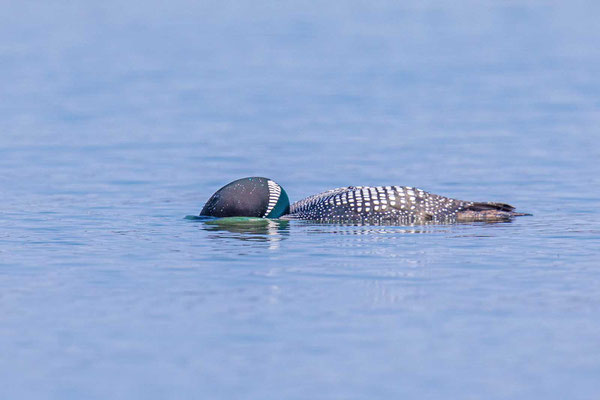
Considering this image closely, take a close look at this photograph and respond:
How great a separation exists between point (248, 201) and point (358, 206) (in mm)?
1047

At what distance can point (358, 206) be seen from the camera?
11.4 meters

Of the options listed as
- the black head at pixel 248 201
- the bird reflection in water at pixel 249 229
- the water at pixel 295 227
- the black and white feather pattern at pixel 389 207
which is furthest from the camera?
the black head at pixel 248 201

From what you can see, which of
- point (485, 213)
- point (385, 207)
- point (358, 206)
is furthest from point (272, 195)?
point (485, 213)

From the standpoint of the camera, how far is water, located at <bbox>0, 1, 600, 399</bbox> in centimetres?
677

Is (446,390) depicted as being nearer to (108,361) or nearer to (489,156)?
(108,361)

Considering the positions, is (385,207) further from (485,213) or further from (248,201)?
(248,201)

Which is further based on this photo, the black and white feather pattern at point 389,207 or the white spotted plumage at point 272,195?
the white spotted plumage at point 272,195

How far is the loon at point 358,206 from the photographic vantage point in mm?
11359

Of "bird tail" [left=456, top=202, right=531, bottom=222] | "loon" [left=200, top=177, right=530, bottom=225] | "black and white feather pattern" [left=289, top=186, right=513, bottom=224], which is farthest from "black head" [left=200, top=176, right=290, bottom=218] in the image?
"bird tail" [left=456, top=202, right=531, bottom=222]

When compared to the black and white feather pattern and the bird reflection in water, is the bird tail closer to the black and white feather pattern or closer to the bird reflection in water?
the black and white feather pattern

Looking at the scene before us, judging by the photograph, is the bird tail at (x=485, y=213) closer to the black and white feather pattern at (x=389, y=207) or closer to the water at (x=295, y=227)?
the black and white feather pattern at (x=389, y=207)

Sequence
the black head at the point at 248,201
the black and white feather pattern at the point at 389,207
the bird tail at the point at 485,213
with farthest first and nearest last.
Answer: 1. the black head at the point at 248,201
2. the bird tail at the point at 485,213
3. the black and white feather pattern at the point at 389,207

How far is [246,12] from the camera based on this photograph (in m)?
38.8

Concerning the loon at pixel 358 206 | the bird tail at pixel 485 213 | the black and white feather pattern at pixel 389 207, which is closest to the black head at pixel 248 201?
the loon at pixel 358 206
